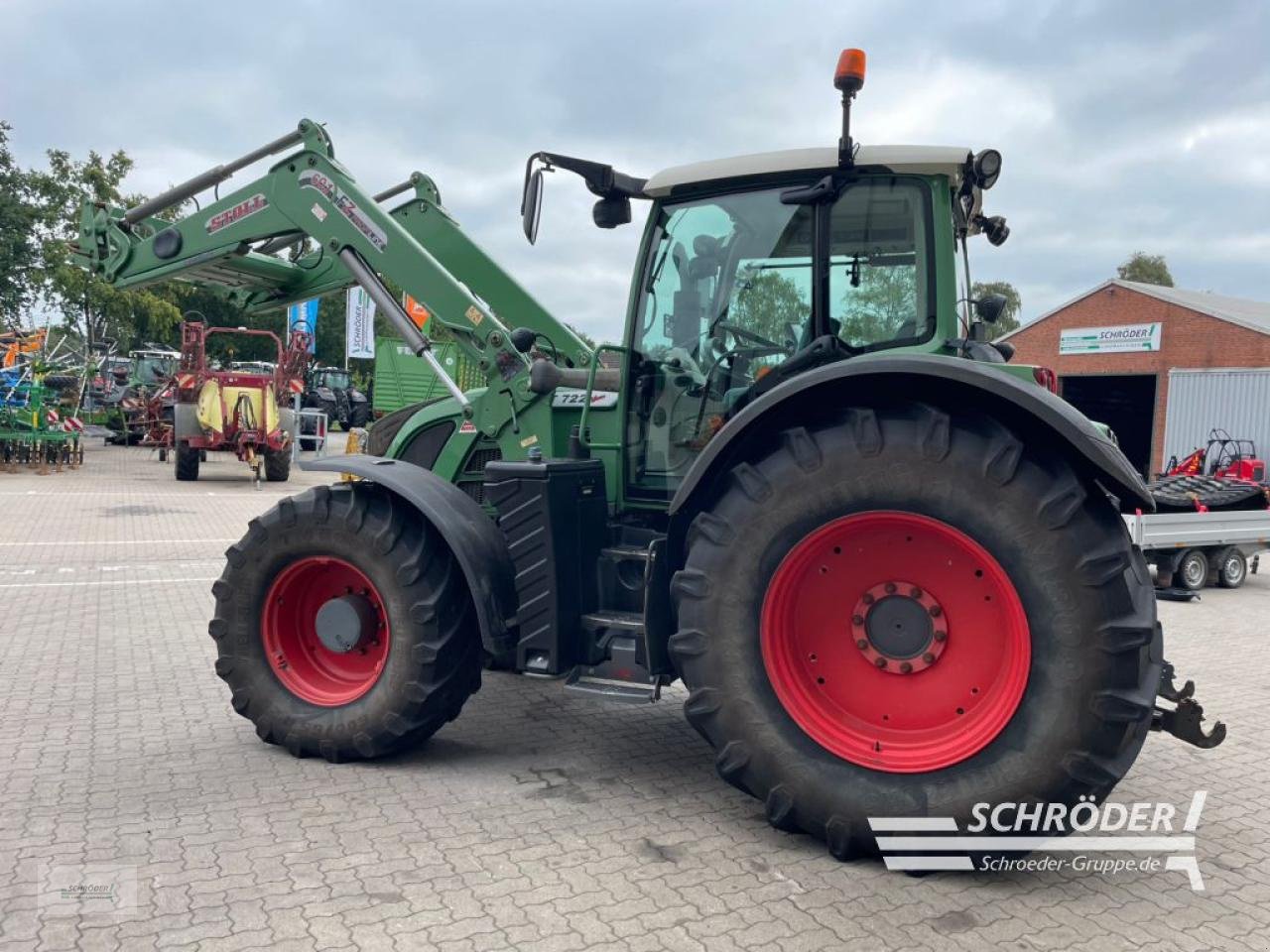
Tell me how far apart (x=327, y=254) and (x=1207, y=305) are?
91.9 feet

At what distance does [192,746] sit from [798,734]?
2.86 metres

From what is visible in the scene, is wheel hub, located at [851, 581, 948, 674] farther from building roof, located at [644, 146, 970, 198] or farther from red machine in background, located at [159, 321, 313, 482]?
red machine in background, located at [159, 321, 313, 482]

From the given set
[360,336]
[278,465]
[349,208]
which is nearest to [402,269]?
[349,208]

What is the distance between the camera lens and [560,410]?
480cm

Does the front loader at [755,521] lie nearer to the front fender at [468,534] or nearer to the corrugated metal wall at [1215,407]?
the front fender at [468,534]

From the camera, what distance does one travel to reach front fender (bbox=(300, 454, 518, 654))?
13.5 feet

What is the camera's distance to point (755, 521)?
11.4ft

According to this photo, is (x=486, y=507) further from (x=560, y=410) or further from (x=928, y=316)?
(x=928, y=316)

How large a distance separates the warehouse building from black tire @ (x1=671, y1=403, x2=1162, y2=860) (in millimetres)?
21184

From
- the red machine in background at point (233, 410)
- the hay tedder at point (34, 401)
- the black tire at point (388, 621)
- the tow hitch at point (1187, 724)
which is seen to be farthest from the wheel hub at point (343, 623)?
the hay tedder at point (34, 401)

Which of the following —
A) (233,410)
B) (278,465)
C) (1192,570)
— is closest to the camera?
(1192,570)

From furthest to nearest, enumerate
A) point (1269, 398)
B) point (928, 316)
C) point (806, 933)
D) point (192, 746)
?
point (1269, 398), point (192, 746), point (928, 316), point (806, 933)

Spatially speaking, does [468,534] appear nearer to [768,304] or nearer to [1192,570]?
[768,304]

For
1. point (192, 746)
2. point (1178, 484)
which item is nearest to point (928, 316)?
point (192, 746)
